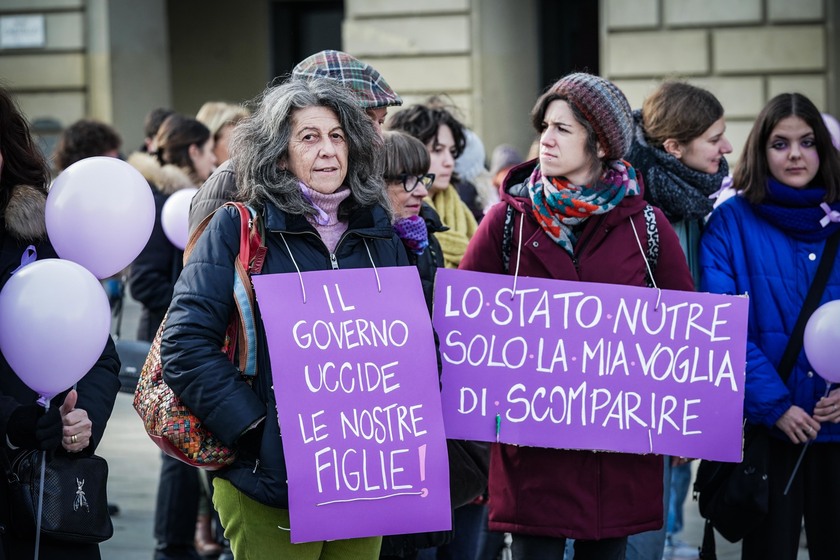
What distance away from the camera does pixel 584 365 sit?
12.9 feet

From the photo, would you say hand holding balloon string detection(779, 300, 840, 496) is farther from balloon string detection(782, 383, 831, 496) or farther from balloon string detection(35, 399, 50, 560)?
balloon string detection(35, 399, 50, 560)

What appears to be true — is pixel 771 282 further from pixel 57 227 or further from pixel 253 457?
pixel 57 227

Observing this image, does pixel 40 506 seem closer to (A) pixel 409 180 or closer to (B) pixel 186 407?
(B) pixel 186 407

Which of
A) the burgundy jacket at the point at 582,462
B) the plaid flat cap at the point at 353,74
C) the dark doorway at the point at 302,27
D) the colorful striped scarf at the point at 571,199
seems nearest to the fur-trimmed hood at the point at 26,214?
the plaid flat cap at the point at 353,74

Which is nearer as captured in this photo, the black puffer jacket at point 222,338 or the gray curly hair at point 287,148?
the black puffer jacket at point 222,338

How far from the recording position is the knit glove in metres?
3.15

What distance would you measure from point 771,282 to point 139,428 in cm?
551

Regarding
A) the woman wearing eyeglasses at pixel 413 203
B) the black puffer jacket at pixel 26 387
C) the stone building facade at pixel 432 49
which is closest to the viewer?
the black puffer jacket at pixel 26 387

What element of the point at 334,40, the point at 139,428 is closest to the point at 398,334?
the point at 139,428

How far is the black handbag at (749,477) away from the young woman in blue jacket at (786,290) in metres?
0.03

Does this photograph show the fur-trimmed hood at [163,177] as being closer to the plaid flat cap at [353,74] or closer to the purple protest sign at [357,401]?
the plaid flat cap at [353,74]

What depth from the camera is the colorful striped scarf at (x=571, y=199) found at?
154 inches

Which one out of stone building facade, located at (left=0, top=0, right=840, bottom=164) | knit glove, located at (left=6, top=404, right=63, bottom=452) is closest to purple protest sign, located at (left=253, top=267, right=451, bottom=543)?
knit glove, located at (left=6, top=404, right=63, bottom=452)

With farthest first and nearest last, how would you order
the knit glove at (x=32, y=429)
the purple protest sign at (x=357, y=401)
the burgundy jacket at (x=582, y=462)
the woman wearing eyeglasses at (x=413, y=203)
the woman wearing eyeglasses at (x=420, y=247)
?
1. the woman wearing eyeglasses at (x=413, y=203)
2. the woman wearing eyeglasses at (x=420, y=247)
3. the burgundy jacket at (x=582, y=462)
4. the purple protest sign at (x=357, y=401)
5. the knit glove at (x=32, y=429)
